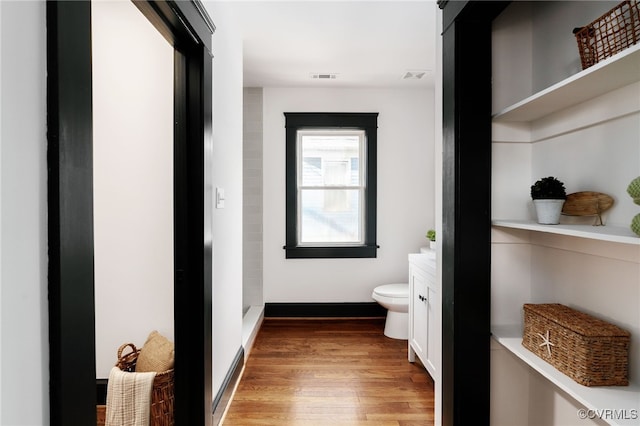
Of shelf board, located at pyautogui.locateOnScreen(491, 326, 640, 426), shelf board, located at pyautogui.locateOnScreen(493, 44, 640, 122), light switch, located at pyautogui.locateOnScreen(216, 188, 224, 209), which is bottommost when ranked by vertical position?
shelf board, located at pyautogui.locateOnScreen(491, 326, 640, 426)

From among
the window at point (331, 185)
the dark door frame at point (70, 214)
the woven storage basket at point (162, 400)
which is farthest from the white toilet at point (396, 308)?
the dark door frame at point (70, 214)

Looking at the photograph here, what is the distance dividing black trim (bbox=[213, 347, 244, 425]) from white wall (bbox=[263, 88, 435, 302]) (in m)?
1.37

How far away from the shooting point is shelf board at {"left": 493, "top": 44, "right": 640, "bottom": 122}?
0.93m

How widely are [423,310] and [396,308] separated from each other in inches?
26.9

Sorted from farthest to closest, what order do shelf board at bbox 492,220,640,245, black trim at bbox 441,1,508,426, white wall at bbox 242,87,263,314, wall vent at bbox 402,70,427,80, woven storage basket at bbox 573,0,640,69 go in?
white wall at bbox 242,87,263,314 → wall vent at bbox 402,70,427,80 → black trim at bbox 441,1,508,426 → woven storage basket at bbox 573,0,640,69 → shelf board at bbox 492,220,640,245

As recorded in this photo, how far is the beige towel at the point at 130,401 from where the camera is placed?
1793 millimetres

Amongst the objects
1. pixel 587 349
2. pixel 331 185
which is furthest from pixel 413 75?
pixel 587 349

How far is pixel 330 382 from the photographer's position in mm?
2557

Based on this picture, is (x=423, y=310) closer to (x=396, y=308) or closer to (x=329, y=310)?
(x=396, y=308)

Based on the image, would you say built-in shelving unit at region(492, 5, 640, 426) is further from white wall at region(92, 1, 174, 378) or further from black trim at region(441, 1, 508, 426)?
white wall at region(92, 1, 174, 378)

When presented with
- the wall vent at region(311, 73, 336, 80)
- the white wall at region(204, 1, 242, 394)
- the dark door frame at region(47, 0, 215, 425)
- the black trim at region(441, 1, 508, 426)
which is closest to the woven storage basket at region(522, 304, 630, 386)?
the black trim at region(441, 1, 508, 426)

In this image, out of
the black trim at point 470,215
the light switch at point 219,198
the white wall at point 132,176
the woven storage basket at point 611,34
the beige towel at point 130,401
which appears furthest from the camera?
the white wall at point 132,176

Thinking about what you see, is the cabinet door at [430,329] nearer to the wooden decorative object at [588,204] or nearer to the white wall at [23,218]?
the wooden decorative object at [588,204]

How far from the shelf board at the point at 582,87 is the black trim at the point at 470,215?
0.45 feet
